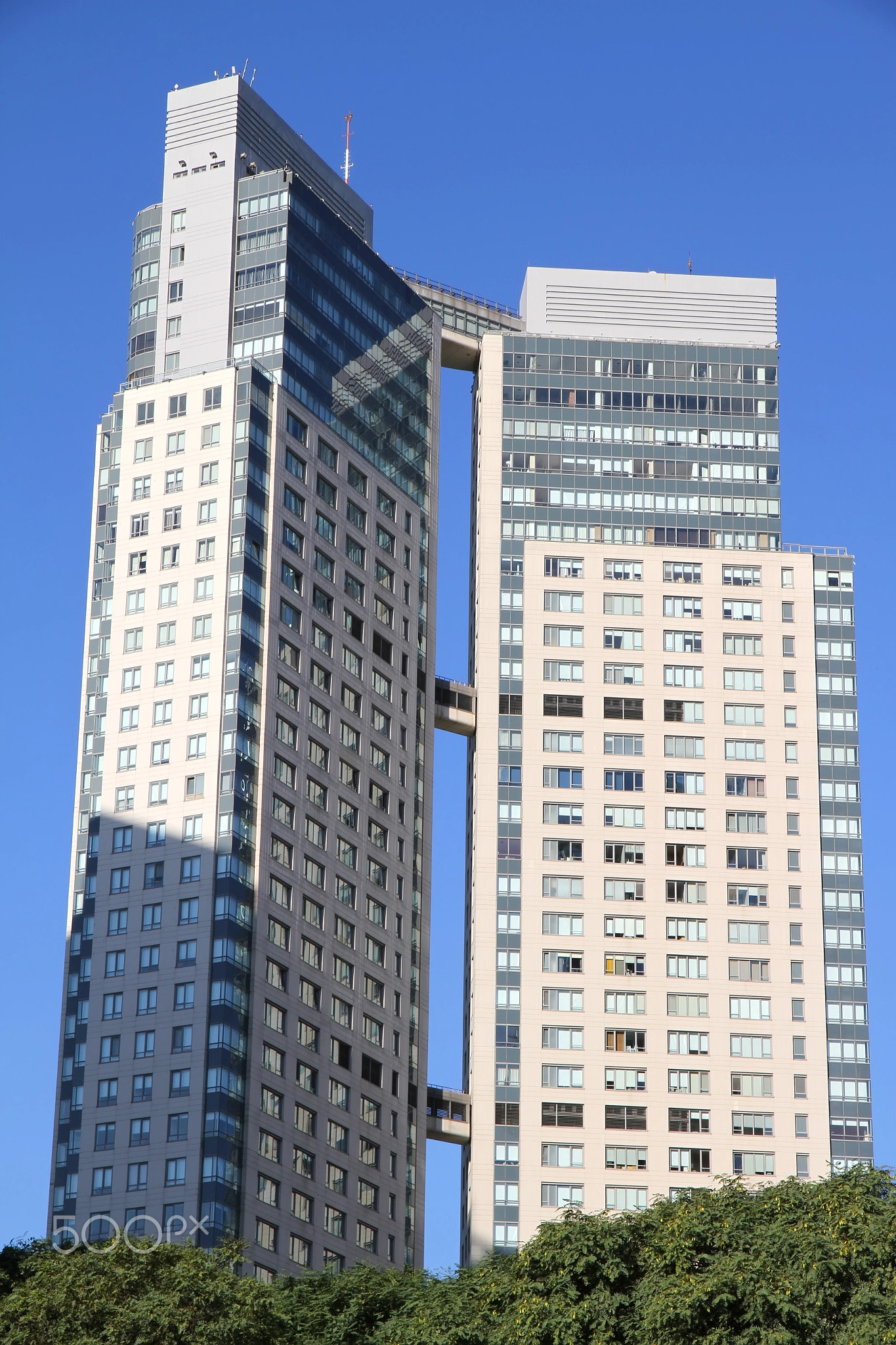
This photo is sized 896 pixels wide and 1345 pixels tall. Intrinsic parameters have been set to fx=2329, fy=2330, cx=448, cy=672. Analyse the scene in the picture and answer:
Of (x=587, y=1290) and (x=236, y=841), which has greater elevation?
(x=236, y=841)

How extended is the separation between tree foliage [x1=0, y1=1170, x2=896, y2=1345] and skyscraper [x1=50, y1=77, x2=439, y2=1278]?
46821mm

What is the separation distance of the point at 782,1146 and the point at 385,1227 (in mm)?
35223

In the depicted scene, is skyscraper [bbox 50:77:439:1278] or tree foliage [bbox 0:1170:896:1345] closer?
tree foliage [bbox 0:1170:896:1345]

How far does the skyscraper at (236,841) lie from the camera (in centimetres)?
17062

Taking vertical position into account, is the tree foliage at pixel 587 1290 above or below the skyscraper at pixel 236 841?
below

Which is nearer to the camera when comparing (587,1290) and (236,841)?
(587,1290)

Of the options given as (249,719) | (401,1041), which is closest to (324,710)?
(249,719)

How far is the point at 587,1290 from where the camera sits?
4136 inches

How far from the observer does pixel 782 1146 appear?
19738 centimetres

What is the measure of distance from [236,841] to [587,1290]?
76.0 meters

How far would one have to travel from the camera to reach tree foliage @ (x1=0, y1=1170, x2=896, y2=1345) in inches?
3942

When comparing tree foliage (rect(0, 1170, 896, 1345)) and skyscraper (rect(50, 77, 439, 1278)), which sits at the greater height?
skyscraper (rect(50, 77, 439, 1278))

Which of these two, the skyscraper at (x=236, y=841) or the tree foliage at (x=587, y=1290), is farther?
the skyscraper at (x=236, y=841)

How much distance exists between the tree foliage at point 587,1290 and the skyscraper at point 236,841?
154ft
